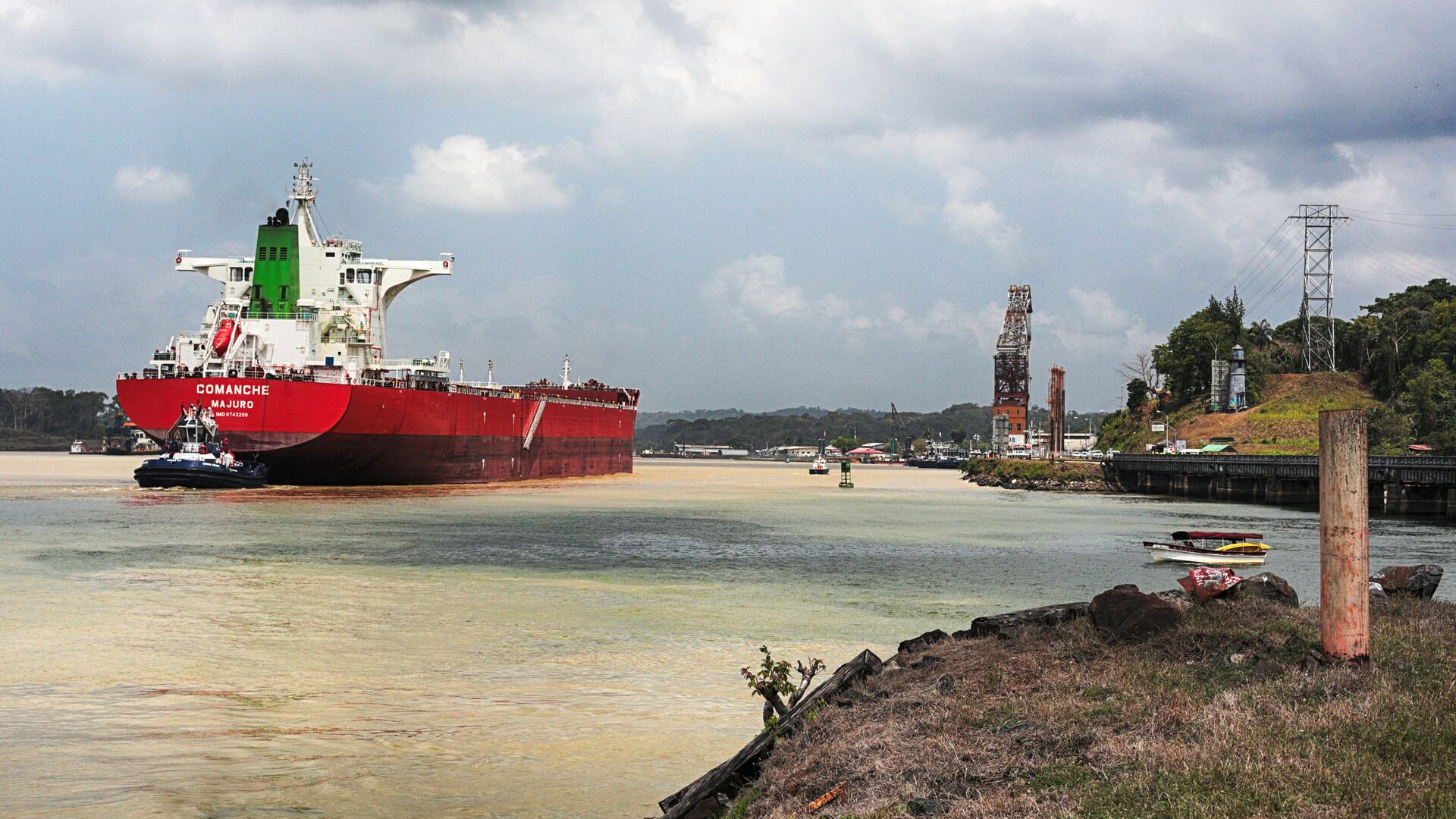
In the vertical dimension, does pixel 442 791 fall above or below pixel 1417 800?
below

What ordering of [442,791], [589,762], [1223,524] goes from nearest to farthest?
[442,791] < [589,762] < [1223,524]

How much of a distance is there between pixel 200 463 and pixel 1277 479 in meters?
51.0

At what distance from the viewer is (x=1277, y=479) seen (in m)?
61.9

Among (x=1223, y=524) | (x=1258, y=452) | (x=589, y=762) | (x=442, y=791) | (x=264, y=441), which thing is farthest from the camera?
(x=1258, y=452)

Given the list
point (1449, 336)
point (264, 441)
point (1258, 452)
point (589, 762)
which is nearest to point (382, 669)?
point (589, 762)

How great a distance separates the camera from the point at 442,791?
376 inches

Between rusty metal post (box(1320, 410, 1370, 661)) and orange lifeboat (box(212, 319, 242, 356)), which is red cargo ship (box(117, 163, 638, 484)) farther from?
rusty metal post (box(1320, 410, 1370, 661))

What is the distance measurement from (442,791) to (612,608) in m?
10.6

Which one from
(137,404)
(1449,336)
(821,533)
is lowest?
(821,533)

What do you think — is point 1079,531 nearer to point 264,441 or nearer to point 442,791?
point 264,441

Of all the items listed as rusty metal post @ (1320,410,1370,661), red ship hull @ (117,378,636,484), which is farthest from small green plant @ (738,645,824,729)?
red ship hull @ (117,378,636,484)

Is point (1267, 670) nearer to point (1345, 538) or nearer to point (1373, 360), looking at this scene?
point (1345, 538)

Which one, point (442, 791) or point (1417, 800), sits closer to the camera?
point (1417, 800)

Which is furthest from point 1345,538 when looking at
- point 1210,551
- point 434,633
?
point 1210,551
